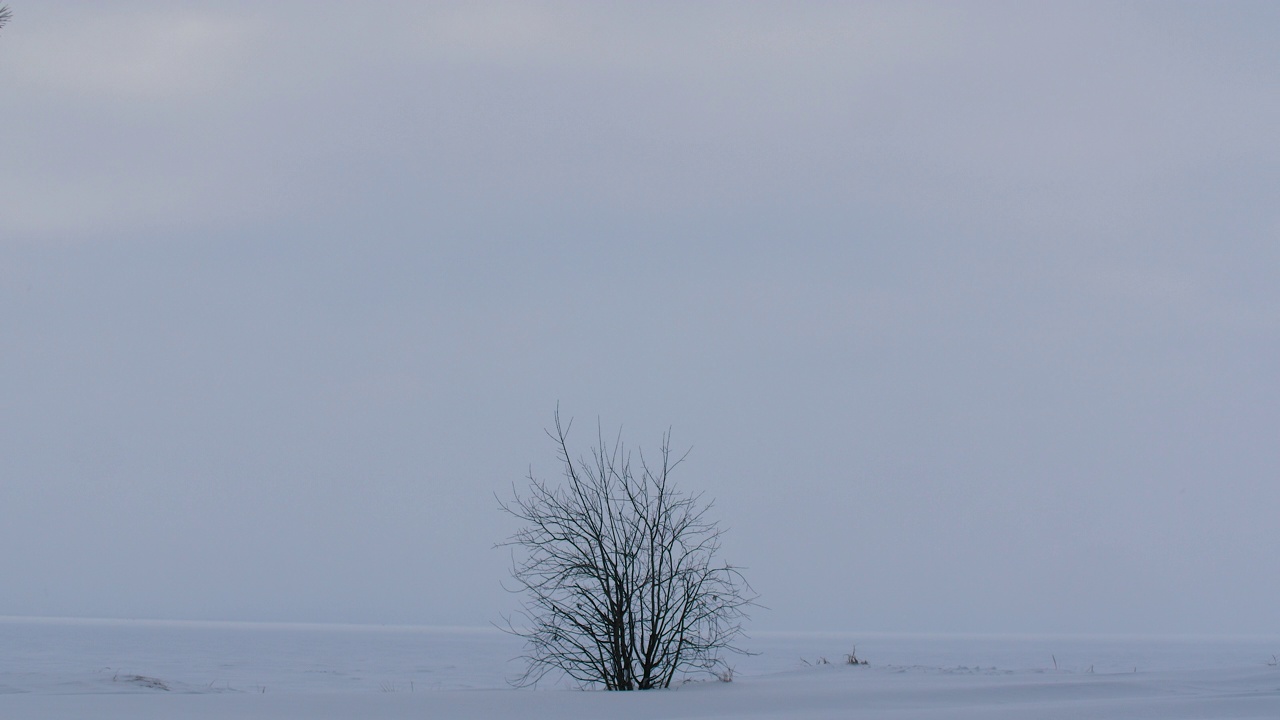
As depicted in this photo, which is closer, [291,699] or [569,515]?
[291,699]

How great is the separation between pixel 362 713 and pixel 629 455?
5270 millimetres

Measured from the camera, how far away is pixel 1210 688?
27.3 feet

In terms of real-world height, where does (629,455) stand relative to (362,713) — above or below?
above

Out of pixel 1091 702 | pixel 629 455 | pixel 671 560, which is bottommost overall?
pixel 1091 702

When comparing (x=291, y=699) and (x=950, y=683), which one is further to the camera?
(x=950, y=683)

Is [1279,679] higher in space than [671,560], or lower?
lower

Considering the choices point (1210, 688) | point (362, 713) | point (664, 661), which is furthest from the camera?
point (664, 661)

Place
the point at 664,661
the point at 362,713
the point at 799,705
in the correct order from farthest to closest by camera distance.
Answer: the point at 664,661, the point at 799,705, the point at 362,713

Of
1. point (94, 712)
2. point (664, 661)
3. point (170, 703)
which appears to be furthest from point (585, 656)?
point (94, 712)

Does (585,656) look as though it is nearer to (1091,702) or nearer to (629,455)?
(629,455)

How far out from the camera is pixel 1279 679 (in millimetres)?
8797

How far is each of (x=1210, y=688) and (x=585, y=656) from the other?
603 centimetres

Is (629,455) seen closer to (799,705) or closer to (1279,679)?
(799,705)

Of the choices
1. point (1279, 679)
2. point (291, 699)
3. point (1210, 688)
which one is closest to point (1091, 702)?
point (1210, 688)
